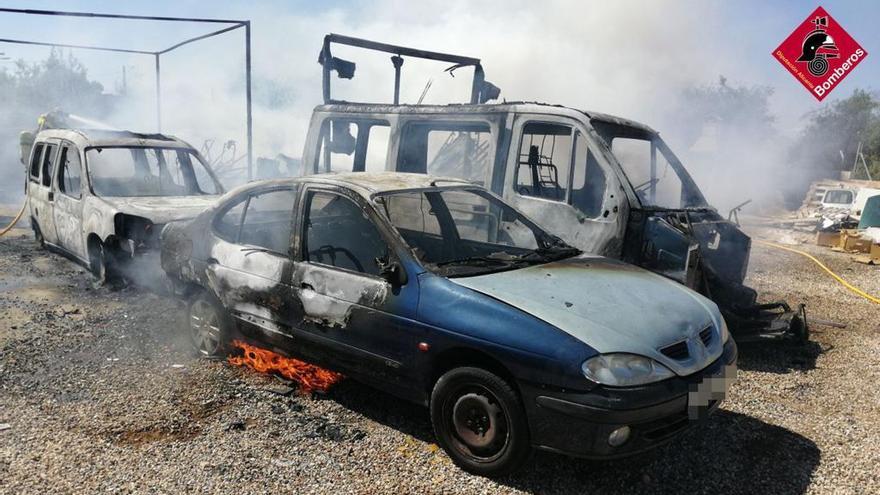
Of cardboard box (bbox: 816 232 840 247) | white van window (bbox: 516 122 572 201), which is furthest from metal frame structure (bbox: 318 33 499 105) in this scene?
cardboard box (bbox: 816 232 840 247)

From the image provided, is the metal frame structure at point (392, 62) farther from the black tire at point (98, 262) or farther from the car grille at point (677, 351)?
the car grille at point (677, 351)

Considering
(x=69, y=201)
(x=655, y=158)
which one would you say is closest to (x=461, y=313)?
(x=655, y=158)

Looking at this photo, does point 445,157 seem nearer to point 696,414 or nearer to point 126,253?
point 126,253

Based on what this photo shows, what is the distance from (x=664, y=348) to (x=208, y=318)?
3.39m

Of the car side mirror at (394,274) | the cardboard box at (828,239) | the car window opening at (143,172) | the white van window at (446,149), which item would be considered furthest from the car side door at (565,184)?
the cardboard box at (828,239)

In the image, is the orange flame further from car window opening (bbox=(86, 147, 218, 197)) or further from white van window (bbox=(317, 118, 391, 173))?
car window opening (bbox=(86, 147, 218, 197))

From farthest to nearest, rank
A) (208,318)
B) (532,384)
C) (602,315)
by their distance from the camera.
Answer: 1. (208,318)
2. (602,315)
3. (532,384)

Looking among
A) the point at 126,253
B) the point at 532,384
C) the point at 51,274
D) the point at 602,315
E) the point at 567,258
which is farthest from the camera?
the point at 51,274

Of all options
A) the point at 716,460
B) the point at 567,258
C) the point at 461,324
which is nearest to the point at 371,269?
the point at 461,324

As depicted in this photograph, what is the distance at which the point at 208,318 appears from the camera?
4.57m

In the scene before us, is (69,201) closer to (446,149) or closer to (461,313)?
(446,149)

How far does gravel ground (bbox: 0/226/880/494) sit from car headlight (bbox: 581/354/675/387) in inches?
24.3

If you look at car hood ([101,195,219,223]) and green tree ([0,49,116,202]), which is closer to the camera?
car hood ([101,195,219,223])

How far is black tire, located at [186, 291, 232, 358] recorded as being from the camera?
14.4 ft
